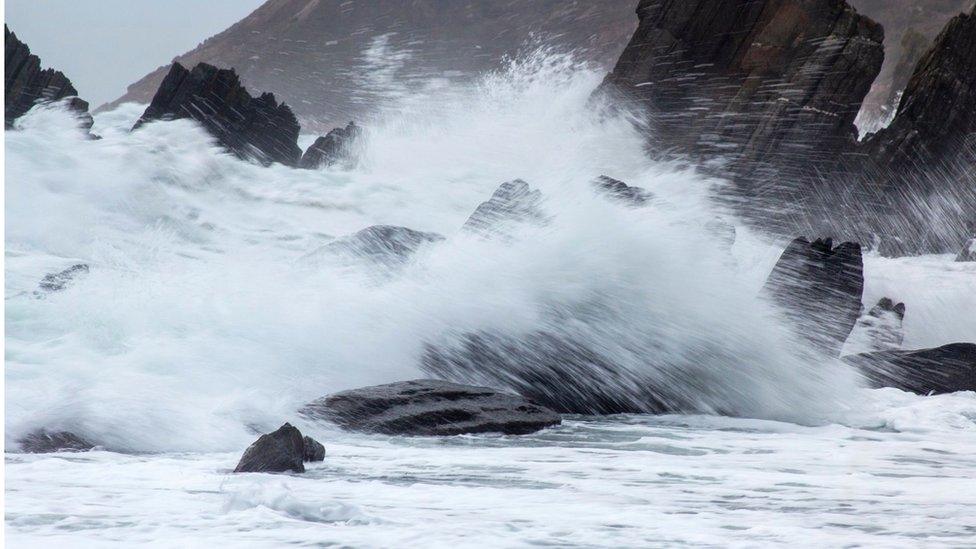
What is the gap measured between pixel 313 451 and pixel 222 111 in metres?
19.7

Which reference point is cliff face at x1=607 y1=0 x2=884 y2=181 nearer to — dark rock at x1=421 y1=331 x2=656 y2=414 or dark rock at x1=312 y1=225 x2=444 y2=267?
dark rock at x1=312 y1=225 x2=444 y2=267

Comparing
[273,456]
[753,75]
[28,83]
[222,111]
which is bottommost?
[273,456]

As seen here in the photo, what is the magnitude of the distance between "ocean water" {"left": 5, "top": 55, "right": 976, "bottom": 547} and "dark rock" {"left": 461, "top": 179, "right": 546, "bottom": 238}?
0.72 ft

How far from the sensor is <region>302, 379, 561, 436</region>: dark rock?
5371 millimetres

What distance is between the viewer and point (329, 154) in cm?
2466

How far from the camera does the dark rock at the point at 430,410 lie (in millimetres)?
5371

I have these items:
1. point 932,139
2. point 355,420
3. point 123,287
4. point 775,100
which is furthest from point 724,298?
point 932,139

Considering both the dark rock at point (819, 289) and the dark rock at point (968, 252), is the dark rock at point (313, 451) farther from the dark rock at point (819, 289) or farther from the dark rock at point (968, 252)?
the dark rock at point (968, 252)

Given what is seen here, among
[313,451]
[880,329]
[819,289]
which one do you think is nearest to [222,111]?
[880,329]

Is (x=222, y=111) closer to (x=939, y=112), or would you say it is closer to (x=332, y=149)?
A: (x=332, y=149)

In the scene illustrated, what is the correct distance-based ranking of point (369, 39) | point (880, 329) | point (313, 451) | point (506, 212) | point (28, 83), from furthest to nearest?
1. point (369, 39)
2. point (28, 83)
3. point (880, 329)
4. point (506, 212)
5. point (313, 451)

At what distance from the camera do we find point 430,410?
17.9 feet

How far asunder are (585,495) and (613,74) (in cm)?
2059

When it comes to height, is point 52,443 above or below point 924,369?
below
